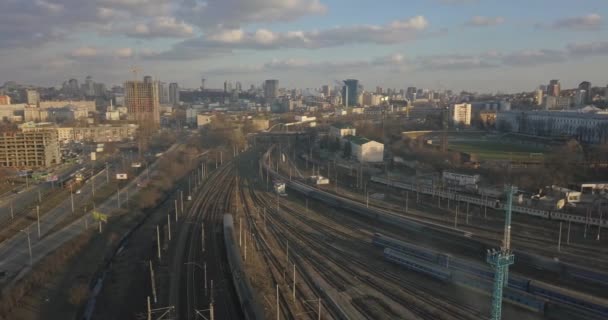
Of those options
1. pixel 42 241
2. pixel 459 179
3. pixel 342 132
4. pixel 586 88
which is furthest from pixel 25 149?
pixel 586 88

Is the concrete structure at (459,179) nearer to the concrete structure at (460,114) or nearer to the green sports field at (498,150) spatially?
the green sports field at (498,150)

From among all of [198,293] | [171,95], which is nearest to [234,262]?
[198,293]

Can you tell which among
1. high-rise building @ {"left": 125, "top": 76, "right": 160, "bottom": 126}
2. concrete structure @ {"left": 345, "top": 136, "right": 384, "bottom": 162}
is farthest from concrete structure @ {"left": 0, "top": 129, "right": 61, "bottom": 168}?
high-rise building @ {"left": 125, "top": 76, "right": 160, "bottom": 126}

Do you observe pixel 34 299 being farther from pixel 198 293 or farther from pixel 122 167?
pixel 122 167

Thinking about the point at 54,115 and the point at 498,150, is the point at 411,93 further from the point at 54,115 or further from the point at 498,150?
the point at 498,150

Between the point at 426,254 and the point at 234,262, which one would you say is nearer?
the point at 234,262

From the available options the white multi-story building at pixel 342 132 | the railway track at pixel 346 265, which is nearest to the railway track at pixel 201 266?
the railway track at pixel 346 265
